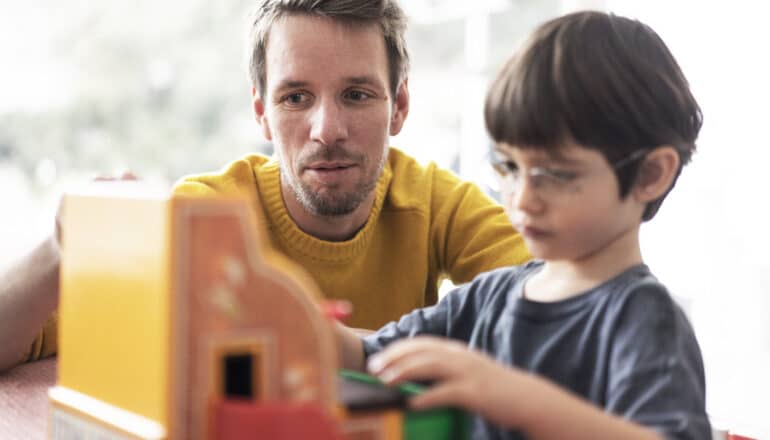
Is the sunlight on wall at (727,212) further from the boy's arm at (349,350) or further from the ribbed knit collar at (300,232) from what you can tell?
the boy's arm at (349,350)

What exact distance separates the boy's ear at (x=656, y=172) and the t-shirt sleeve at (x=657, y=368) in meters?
0.09

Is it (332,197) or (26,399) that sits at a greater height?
(332,197)

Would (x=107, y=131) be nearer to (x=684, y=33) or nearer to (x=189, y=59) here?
(x=189, y=59)

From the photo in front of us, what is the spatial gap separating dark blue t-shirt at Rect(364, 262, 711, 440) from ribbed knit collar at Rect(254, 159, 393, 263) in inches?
20.4

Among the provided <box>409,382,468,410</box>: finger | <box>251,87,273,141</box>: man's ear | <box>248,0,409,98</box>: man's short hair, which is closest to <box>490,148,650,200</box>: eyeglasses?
<box>409,382,468,410</box>: finger

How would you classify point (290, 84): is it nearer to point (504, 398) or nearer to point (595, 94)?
point (595, 94)

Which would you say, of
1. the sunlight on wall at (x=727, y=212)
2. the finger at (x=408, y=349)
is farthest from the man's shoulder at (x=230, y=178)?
the sunlight on wall at (x=727, y=212)

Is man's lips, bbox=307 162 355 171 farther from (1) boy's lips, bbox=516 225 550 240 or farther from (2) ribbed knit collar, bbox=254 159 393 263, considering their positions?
(1) boy's lips, bbox=516 225 550 240

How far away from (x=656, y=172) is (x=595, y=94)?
99 millimetres

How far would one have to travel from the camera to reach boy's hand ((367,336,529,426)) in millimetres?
664

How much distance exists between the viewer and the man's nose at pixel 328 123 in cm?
137

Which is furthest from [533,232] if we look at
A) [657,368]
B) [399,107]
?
[399,107]

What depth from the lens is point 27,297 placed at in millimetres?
1282

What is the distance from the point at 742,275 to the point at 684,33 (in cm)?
54
